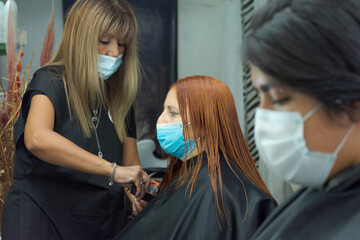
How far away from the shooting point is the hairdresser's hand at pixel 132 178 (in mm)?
1758

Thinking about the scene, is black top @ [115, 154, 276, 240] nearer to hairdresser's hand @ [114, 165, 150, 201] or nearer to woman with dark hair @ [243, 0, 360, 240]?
hairdresser's hand @ [114, 165, 150, 201]

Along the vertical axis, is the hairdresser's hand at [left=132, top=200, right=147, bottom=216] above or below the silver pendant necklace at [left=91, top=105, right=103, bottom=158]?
below

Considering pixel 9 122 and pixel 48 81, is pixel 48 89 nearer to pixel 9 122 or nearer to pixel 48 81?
pixel 48 81

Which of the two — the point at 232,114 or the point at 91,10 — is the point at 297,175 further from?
the point at 91,10

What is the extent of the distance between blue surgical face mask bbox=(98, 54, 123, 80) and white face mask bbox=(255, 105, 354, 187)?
1.17 meters

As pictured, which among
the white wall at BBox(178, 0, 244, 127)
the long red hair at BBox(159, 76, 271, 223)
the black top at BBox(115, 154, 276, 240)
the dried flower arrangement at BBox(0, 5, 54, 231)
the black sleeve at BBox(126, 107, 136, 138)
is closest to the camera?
the black top at BBox(115, 154, 276, 240)

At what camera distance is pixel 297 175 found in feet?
2.74

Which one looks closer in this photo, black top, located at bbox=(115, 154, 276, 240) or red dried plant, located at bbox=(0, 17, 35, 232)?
black top, located at bbox=(115, 154, 276, 240)

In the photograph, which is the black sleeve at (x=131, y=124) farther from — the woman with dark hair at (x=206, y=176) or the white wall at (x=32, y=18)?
the white wall at (x=32, y=18)

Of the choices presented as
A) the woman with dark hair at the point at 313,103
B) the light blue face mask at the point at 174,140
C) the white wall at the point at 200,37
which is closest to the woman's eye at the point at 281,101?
the woman with dark hair at the point at 313,103

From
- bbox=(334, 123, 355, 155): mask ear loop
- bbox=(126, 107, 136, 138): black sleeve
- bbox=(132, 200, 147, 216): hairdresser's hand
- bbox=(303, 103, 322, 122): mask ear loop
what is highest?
bbox=(303, 103, 322, 122): mask ear loop

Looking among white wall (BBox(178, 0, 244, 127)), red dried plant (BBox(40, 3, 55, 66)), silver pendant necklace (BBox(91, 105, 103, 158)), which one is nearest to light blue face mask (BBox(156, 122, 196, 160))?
silver pendant necklace (BBox(91, 105, 103, 158))

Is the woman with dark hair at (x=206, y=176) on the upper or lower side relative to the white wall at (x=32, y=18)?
lower

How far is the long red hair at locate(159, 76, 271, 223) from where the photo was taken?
166cm
